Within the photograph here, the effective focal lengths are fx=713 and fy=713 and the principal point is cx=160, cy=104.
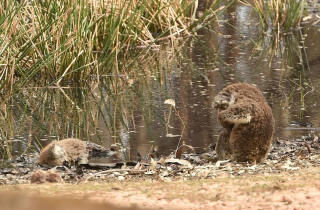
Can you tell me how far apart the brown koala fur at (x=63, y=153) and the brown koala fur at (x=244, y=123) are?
53.6 inches

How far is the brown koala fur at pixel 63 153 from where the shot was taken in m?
6.14

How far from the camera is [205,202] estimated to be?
3.79 metres

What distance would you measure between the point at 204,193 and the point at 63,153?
2.52 m

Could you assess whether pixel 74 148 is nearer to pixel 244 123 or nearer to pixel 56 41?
pixel 244 123

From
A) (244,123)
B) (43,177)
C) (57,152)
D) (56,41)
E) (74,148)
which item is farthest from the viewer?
(56,41)

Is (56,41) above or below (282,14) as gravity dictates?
below

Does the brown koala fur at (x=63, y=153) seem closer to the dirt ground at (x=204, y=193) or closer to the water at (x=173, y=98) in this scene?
the water at (x=173, y=98)

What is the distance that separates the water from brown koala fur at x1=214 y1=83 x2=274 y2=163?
47.9 inches

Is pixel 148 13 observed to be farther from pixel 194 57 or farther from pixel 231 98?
pixel 231 98

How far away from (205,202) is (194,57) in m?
8.10

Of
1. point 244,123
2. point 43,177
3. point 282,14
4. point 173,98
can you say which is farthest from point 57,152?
point 282,14

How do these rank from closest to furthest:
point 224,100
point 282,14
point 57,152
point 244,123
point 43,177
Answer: point 43,177 → point 244,123 → point 224,100 → point 57,152 → point 282,14

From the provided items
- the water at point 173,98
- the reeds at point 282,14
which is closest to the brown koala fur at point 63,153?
the water at point 173,98

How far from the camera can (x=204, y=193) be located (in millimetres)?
3994
